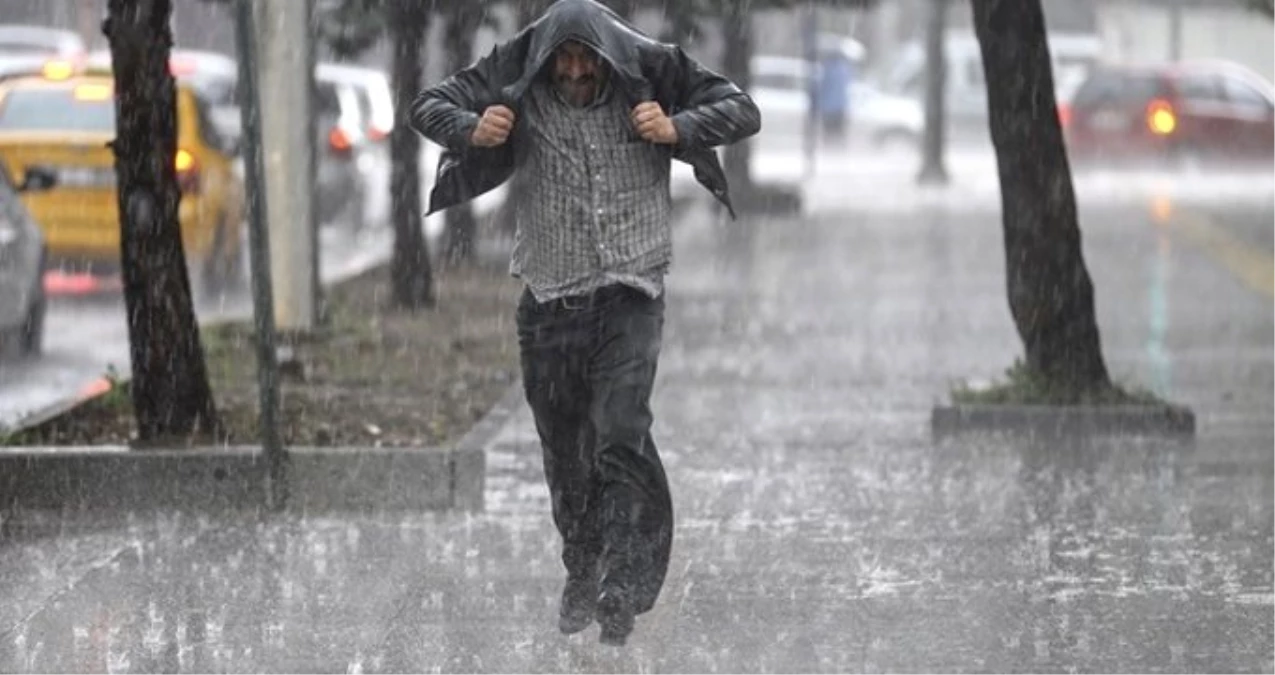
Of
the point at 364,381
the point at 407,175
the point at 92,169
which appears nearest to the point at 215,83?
the point at 92,169

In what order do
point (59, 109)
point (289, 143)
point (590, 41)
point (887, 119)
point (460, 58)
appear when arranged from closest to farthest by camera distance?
point (590, 41), point (289, 143), point (460, 58), point (59, 109), point (887, 119)

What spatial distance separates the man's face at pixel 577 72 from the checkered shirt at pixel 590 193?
3cm

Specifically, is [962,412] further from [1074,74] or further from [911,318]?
[1074,74]

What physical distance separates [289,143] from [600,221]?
349 inches

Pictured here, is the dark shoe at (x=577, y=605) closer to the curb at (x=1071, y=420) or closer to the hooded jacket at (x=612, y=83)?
the hooded jacket at (x=612, y=83)

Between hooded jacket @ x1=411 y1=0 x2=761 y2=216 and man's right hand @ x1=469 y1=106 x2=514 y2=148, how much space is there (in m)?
0.11

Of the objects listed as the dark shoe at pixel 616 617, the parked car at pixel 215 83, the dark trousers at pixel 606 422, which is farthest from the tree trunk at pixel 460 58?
the dark shoe at pixel 616 617

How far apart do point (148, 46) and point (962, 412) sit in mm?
3713

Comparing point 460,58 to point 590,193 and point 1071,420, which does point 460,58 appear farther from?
point 590,193

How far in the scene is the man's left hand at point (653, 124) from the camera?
8164 mm

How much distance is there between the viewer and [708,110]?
8.38m

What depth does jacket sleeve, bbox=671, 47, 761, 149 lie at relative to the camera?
27.2 feet

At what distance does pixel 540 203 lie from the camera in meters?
8.48

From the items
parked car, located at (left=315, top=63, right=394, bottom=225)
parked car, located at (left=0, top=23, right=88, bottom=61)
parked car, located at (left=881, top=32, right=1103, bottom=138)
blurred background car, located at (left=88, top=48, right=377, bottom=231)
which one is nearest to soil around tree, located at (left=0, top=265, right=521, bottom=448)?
blurred background car, located at (left=88, top=48, right=377, bottom=231)
